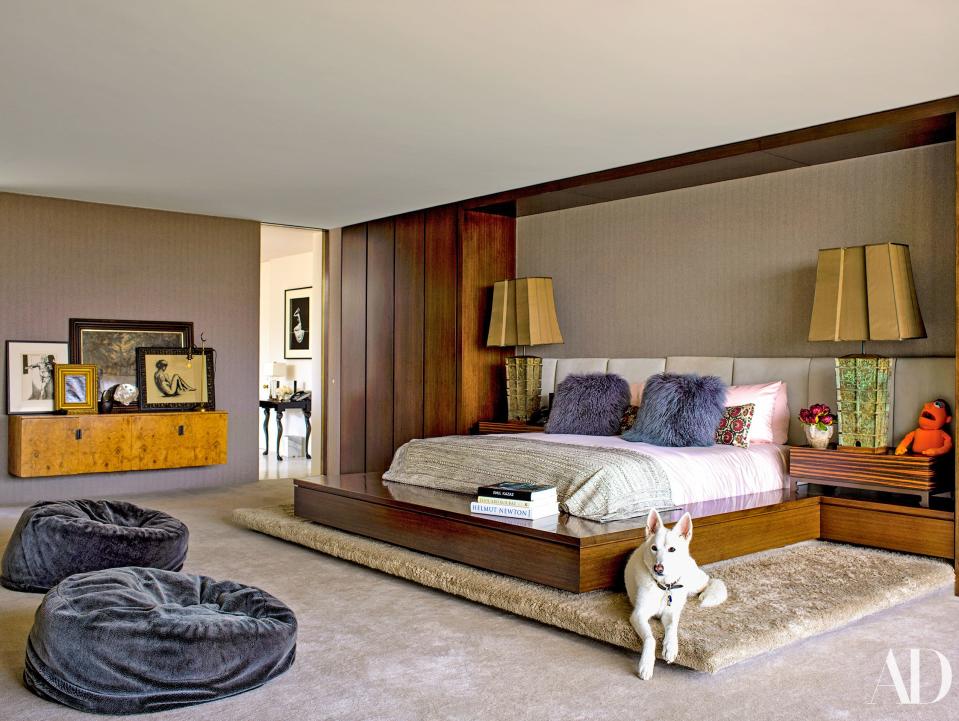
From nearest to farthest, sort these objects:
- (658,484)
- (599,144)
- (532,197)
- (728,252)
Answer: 1. (658,484)
2. (599,144)
3. (728,252)
4. (532,197)

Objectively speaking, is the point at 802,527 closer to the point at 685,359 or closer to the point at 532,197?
the point at 685,359

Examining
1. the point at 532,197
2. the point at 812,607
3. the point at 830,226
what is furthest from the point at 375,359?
the point at 812,607

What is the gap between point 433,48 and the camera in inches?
138

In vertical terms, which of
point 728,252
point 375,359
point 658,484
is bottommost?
point 658,484

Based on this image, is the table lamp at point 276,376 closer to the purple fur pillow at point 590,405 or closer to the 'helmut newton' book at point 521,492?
the purple fur pillow at point 590,405

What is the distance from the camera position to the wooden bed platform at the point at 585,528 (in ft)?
11.6

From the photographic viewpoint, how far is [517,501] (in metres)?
3.93

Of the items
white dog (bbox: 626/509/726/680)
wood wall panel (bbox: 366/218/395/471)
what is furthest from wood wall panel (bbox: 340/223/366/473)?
white dog (bbox: 626/509/726/680)

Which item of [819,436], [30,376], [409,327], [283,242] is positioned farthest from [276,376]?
[819,436]

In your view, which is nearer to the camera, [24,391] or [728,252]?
[728,252]

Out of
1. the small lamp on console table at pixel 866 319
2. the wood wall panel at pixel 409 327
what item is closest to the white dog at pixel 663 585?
the small lamp on console table at pixel 866 319

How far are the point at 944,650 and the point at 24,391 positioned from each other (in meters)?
Answer: 6.16

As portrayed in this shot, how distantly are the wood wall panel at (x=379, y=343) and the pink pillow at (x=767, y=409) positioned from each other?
3335 millimetres

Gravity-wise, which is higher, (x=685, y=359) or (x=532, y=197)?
(x=532, y=197)
